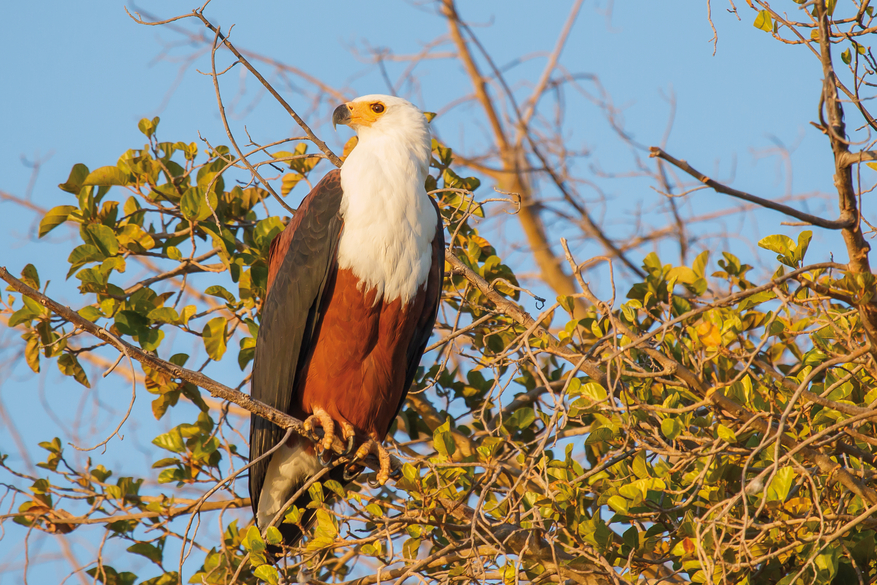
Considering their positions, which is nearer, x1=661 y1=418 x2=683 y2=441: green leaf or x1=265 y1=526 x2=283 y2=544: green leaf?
x1=661 y1=418 x2=683 y2=441: green leaf

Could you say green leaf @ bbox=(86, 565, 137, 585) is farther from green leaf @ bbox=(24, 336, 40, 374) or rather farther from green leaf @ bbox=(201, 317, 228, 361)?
green leaf @ bbox=(201, 317, 228, 361)

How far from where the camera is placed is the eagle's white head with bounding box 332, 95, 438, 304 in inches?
123

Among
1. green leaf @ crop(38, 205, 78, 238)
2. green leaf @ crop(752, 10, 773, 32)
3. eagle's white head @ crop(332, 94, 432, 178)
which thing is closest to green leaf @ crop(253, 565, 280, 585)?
eagle's white head @ crop(332, 94, 432, 178)

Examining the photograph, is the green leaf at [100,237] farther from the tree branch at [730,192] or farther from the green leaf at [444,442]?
the tree branch at [730,192]

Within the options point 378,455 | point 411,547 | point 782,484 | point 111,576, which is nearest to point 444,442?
point 411,547

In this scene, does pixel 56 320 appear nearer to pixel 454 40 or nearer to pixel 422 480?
pixel 422 480

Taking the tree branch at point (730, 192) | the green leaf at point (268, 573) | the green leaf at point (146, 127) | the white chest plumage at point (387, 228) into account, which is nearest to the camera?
the tree branch at point (730, 192)

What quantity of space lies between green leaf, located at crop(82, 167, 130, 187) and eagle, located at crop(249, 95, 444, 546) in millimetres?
779

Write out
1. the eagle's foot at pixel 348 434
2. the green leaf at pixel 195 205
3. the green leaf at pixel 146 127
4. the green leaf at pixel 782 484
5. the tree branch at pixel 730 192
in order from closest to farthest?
the tree branch at pixel 730 192 → the green leaf at pixel 782 484 → the eagle's foot at pixel 348 434 → the green leaf at pixel 195 205 → the green leaf at pixel 146 127

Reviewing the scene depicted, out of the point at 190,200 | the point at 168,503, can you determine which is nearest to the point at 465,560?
the point at 168,503

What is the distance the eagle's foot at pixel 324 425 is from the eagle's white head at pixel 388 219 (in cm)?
56

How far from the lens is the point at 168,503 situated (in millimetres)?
3545

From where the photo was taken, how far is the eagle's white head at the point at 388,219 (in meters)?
3.13

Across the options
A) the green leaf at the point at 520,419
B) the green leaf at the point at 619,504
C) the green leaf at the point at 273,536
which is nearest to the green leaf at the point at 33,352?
the green leaf at the point at 273,536
